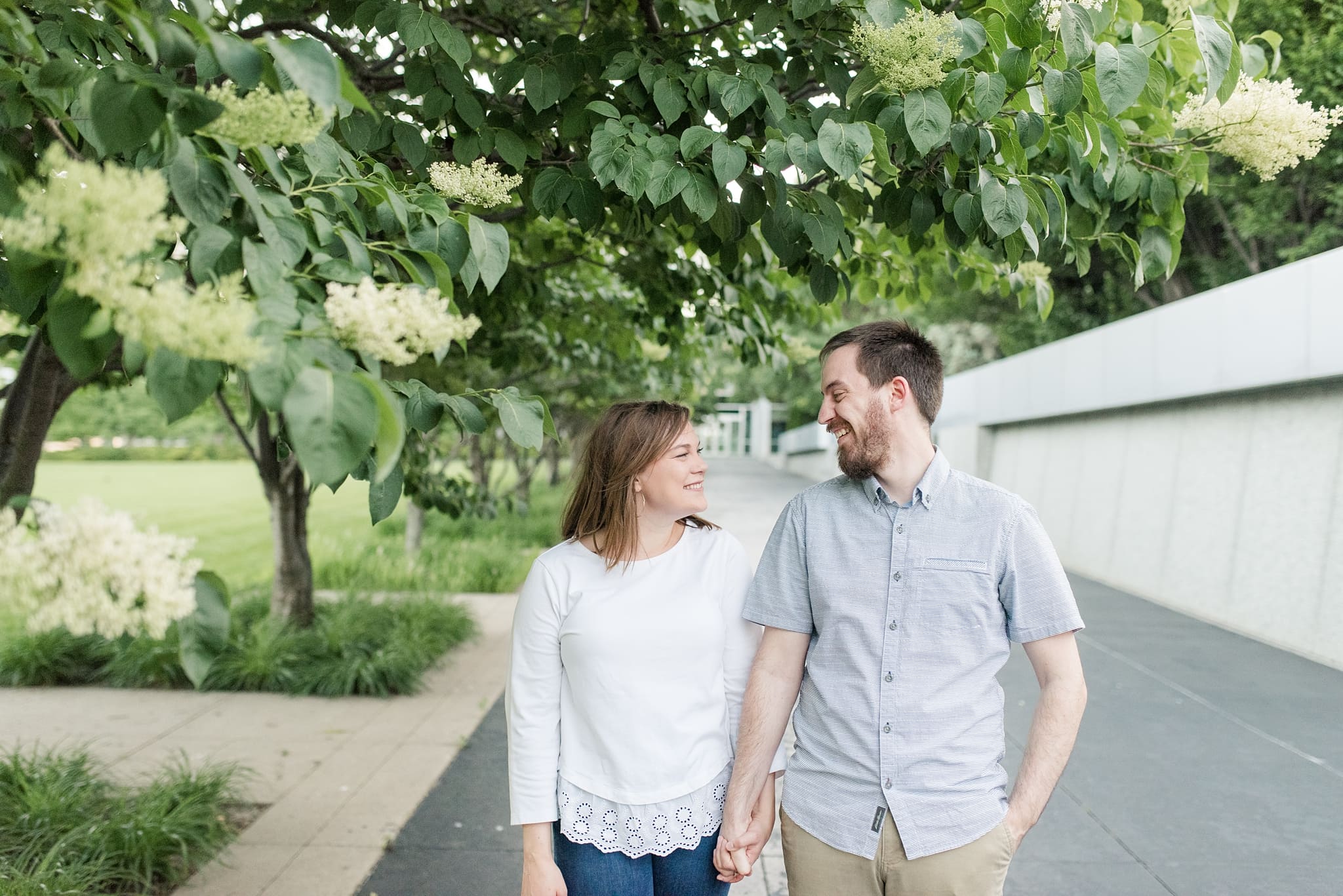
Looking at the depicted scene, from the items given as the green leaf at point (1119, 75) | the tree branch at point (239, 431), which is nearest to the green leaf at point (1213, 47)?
the green leaf at point (1119, 75)

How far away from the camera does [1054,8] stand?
2.43 m

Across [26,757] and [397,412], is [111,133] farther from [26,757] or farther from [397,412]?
[26,757]

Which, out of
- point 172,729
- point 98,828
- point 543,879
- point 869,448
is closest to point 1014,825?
point 869,448

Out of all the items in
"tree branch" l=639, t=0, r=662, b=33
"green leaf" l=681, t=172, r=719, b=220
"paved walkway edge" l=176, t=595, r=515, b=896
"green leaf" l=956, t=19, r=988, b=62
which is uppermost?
"tree branch" l=639, t=0, r=662, b=33

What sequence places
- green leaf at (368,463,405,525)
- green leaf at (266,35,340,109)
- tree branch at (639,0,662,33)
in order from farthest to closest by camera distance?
1. tree branch at (639,0,662,33)
2. green leaf at (368,463,405,525)
3. green leaf at (266,35,340,109)

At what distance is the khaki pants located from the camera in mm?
2072

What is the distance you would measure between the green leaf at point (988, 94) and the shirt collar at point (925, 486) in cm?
78

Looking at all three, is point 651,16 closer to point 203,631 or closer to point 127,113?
point 127,113

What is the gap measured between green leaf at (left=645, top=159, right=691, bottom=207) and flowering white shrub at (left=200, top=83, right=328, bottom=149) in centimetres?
115

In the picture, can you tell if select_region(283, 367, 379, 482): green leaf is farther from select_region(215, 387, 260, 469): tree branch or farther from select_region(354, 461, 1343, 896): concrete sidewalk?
select_region(215, 387, 260, 469): tree branch

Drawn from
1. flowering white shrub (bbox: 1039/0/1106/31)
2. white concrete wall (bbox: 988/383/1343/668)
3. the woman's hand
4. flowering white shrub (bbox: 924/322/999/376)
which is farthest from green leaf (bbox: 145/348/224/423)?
flowering white shrub (bbox: 924/322/999/376)

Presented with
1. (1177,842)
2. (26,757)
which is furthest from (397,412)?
(26,757)

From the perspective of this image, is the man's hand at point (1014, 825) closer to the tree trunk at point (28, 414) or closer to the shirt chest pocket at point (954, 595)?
the shirt chest pocket at point (954, 595)

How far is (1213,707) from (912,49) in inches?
226
